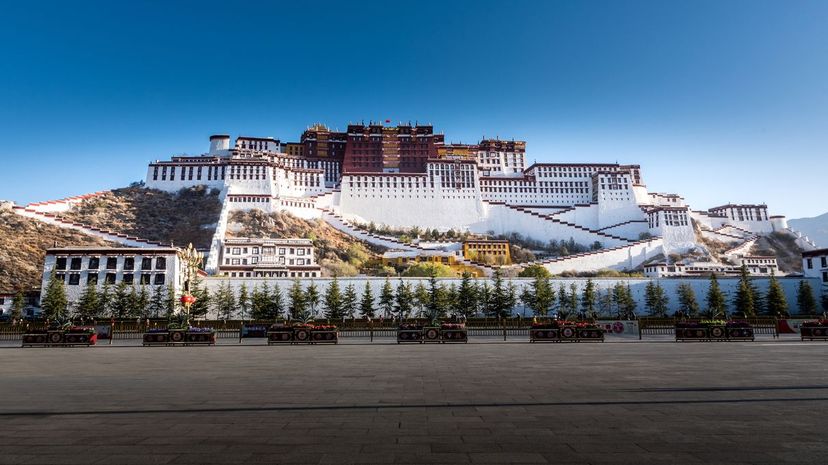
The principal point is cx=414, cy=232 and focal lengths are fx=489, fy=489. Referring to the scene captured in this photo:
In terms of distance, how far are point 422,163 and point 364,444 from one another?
10846 cm

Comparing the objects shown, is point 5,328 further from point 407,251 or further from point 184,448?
point 407,251

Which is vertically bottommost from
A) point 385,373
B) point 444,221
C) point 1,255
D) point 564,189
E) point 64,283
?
point 385,373

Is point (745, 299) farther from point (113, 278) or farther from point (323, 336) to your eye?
point (113, 278)

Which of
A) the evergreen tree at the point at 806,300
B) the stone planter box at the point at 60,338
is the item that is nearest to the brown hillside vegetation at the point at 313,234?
the stone planter box at the point at 60,338

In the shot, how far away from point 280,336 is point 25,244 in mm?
57227

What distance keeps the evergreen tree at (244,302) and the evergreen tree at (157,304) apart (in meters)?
7.56

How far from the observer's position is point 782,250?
3861 inches

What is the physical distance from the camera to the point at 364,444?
6.11 metres

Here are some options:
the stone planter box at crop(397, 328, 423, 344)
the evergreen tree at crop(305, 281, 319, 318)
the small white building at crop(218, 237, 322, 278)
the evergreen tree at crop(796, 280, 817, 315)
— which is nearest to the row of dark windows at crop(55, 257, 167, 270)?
the evergreen tree at crop(305, 281, 319, 318)

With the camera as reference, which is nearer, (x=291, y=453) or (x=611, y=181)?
(x=291, y=453)

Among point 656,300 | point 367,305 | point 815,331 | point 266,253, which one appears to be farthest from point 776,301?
point 266,253

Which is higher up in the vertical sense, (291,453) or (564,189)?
(564,189)

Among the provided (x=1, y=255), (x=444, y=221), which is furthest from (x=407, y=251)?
(x=1, y=255)

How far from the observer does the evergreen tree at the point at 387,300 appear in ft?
174
